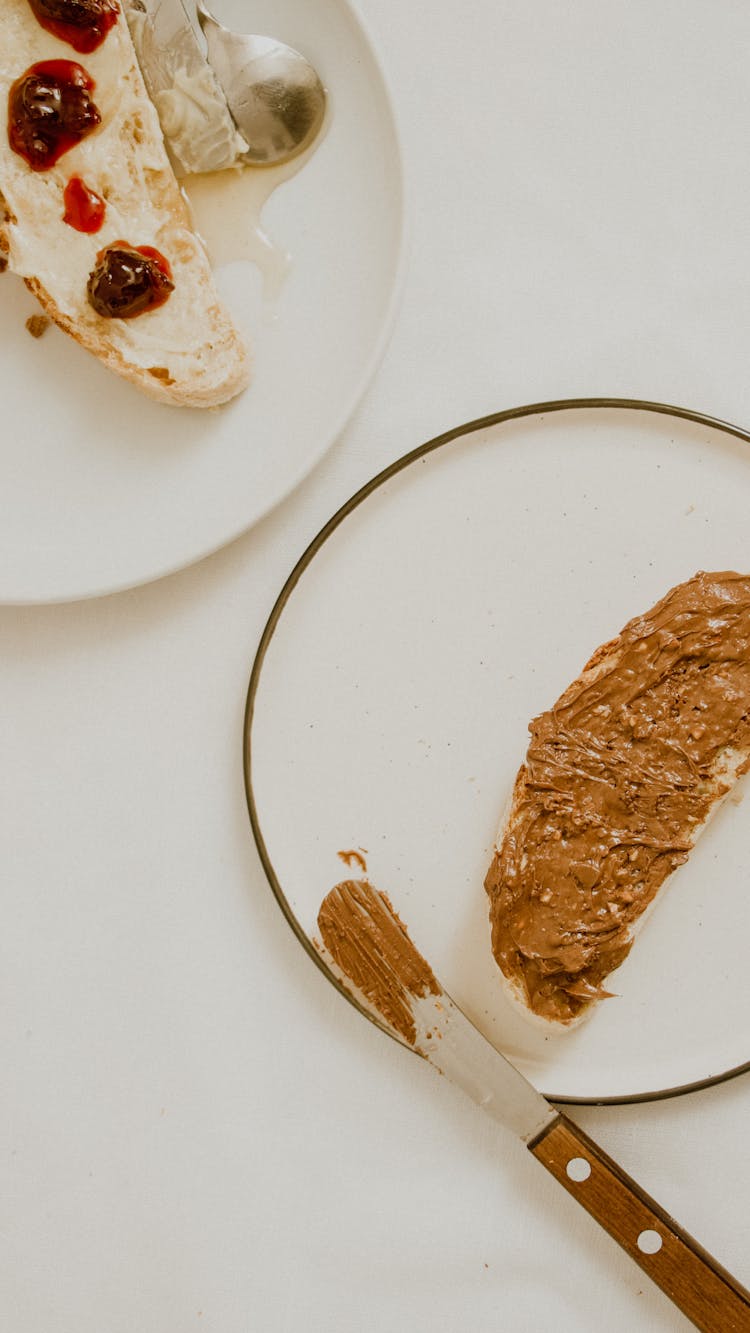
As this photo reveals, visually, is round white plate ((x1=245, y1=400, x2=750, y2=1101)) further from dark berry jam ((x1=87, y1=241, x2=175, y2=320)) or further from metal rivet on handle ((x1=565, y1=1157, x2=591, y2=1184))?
dark berry jam ((x1=87, y1=241, x2=175, y2=320))

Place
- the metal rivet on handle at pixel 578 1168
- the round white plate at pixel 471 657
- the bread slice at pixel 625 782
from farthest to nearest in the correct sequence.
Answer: the round white plate at pixel 471 657, the metal rivet on handle at pixel 578 1168, the bread slice at pixel 625 782

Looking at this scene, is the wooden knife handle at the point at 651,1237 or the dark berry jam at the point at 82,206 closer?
the wooden knife handle at the point at 651,1237

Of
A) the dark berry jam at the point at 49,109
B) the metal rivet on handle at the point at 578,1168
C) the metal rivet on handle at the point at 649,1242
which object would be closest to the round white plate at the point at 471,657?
the metal rivet on handle at the point at 578,1168

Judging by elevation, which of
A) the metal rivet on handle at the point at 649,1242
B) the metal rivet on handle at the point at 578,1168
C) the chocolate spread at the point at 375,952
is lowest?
the metal rivet on handle at the point at 649,1242

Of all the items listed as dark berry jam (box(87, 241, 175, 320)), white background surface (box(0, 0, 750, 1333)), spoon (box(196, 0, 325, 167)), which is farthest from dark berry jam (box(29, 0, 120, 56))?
white background surface (box(0, 0, 750, 1333))

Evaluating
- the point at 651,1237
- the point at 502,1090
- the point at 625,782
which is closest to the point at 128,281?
the point at 625,782

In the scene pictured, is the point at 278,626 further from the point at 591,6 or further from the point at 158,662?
the point at 591,6

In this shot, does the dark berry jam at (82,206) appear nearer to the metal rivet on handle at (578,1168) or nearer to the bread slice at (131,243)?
the bread slice at (131,243)
